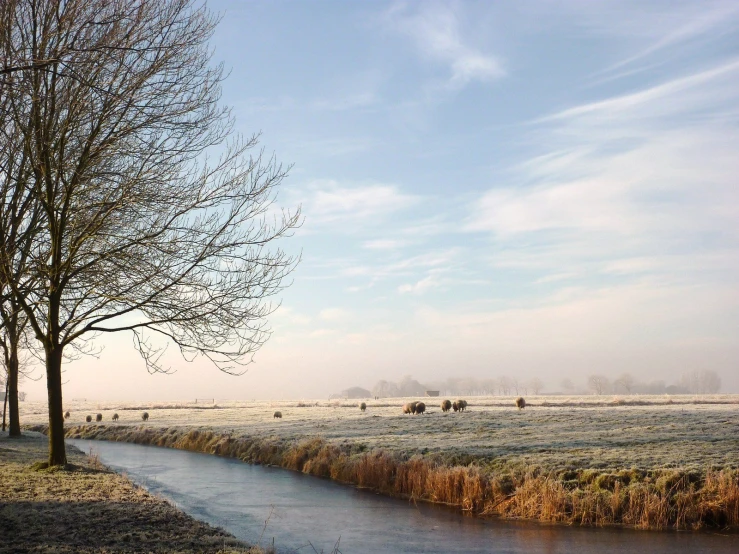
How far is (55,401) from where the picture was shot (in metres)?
17.3

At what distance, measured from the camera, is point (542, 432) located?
2720cm

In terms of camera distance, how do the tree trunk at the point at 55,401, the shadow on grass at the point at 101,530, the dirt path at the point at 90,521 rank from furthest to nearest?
the tree trunk at the point at 55,401 → the dirt path at the point at 90,521 → the shadow on grass at the point at 101,530

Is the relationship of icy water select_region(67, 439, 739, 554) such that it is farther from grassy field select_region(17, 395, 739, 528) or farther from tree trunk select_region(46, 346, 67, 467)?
tree trunk select_region(46, 346, 67, 467)

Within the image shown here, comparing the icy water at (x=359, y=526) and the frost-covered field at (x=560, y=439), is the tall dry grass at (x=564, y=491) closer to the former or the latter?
the icy water at (x=359, y=526)

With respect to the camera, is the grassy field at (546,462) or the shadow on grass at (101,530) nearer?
the shadow on grass at (101,530)

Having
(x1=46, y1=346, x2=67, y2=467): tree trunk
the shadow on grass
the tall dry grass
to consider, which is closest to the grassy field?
the tall dry grass

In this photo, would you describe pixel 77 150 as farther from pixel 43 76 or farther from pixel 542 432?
pixel 542 432

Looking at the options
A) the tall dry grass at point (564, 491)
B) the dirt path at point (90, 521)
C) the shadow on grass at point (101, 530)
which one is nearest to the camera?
the shadow on grass at point (101, 530)

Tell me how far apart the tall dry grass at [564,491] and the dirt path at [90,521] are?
27.0 feet

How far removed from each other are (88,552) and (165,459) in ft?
76.7

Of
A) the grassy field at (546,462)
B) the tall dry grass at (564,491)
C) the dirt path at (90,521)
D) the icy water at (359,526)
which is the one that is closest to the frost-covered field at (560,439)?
the grassy field at (546,462)

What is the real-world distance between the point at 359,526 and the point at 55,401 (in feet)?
30.3

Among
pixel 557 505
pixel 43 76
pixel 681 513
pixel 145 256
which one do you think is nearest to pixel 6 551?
pixel 145 256

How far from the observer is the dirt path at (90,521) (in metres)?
9.68
